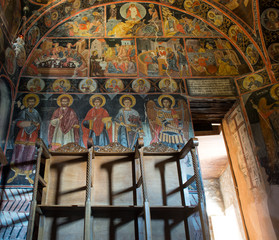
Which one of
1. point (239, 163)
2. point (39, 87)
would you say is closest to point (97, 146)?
point (39, 87)

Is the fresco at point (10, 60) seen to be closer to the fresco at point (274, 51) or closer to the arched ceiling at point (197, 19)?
the arched ceiling at point (197, 19)

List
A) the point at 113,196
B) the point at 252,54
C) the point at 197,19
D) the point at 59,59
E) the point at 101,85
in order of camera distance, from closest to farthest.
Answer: the point at 113,196, the point at 101,85, the point at 59,59, the point at 252,54, the point at 197,19

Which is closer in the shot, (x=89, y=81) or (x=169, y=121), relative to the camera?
(x=169, y=121)

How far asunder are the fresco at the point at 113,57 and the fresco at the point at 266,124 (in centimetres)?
306

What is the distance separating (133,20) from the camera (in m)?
8.51

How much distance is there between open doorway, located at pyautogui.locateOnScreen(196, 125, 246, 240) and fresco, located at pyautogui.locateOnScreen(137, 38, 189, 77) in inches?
155

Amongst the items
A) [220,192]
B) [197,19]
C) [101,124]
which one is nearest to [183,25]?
[197,19]

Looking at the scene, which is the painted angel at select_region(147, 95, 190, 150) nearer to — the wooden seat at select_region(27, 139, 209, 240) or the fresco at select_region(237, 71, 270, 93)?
the wooden seat at select_region(27, 139, 209, 240)

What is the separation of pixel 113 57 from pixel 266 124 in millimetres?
4162

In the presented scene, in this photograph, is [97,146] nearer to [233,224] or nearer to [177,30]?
[177,30]

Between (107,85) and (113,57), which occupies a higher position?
(113,57)

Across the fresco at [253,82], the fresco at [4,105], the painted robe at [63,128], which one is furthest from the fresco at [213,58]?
the fresco at [4,105]

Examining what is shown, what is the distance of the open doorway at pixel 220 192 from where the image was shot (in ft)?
38.1

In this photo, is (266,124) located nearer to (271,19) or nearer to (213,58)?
(213,58)
